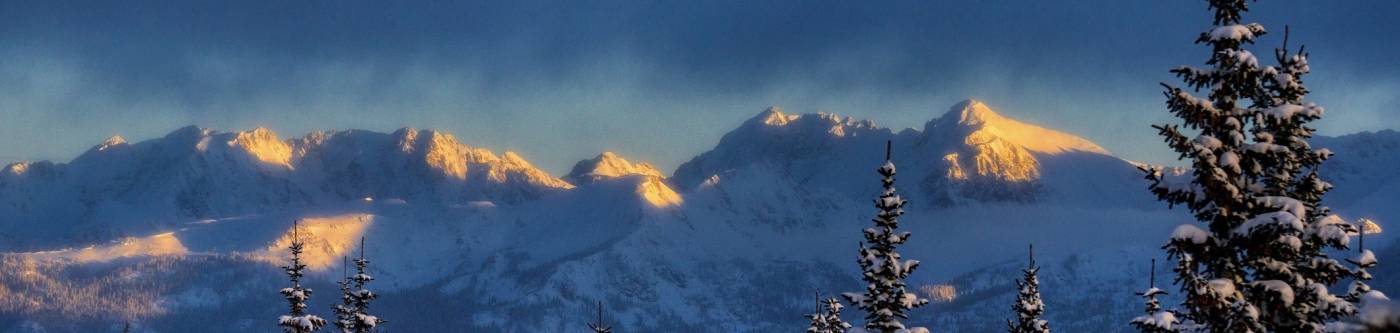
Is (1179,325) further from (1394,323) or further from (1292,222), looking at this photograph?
(1394,323)

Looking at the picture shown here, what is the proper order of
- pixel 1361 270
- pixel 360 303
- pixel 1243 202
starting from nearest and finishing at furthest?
pixel 1243 202 < pixel 1361 270 < pixel 360 303

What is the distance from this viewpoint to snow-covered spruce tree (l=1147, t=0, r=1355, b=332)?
24188 mm

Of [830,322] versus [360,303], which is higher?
[360,303]

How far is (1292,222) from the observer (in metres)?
23.3

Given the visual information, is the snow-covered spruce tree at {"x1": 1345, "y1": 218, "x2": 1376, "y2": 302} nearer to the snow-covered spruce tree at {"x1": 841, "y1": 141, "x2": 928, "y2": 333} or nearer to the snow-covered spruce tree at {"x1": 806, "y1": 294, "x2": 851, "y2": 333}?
the snow-covered spruce tree at {"x1": 841, "y1": 141, "x2": 928, "y2": 333}

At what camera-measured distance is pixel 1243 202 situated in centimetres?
2453

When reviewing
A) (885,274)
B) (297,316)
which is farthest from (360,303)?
(885,274)

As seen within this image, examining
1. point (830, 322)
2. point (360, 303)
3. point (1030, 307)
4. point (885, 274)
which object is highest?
point (885, 274)

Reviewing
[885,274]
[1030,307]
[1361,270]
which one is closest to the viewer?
[1361,270]

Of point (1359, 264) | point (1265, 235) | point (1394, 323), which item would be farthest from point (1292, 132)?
point (1394, 323)

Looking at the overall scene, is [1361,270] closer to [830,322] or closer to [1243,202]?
[1243,202]

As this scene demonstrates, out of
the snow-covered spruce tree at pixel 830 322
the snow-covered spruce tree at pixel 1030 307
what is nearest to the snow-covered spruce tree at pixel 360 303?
the snow-covered spruce tree at pixel 830 322

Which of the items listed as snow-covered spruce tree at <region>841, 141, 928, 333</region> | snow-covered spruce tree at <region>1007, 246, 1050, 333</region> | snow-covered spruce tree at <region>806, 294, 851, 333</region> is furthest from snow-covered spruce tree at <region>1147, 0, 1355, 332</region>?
snow-covered spruce tree at <region>806, 294, 851, 333</region>

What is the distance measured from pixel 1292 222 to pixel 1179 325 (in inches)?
141
